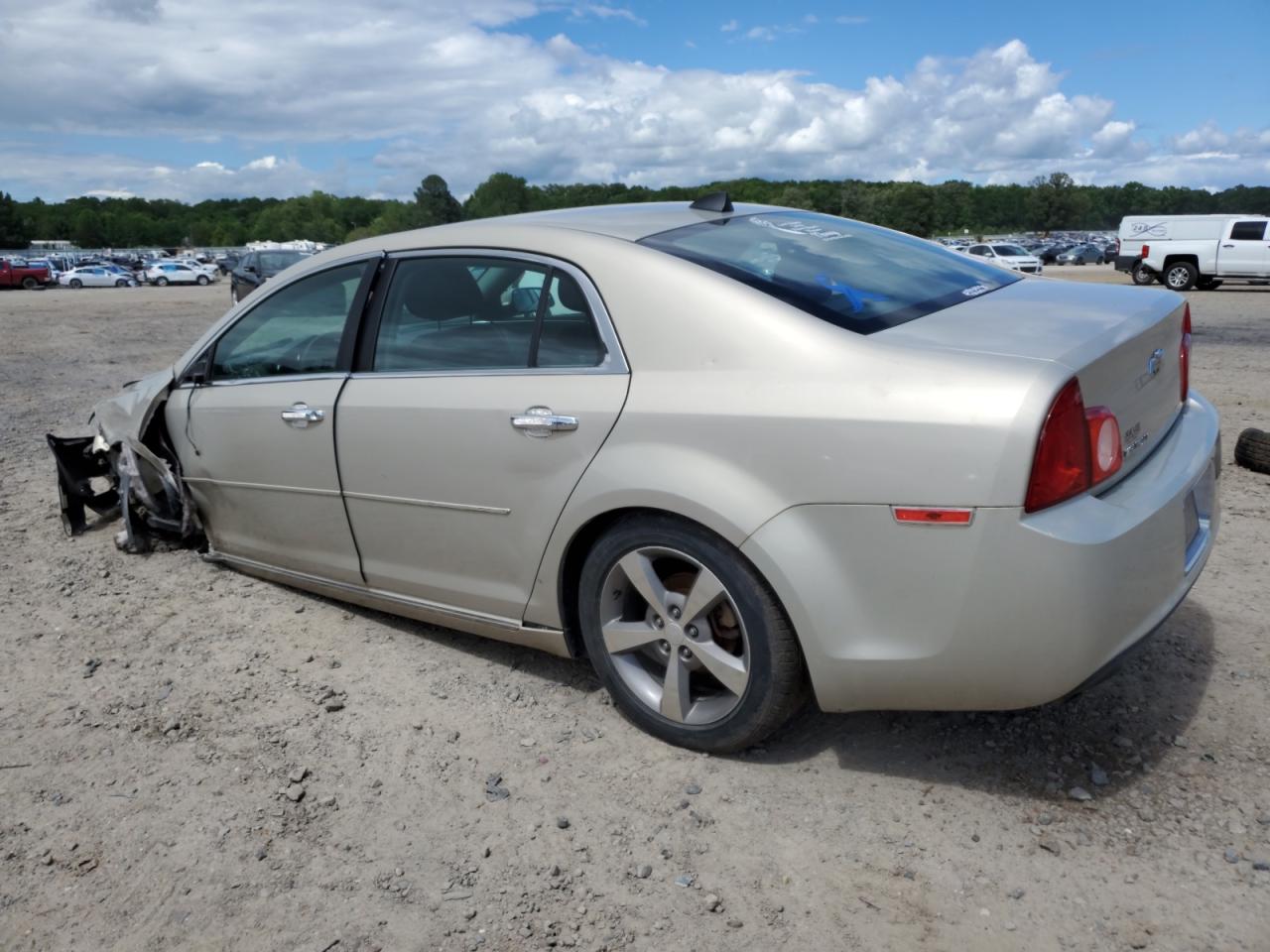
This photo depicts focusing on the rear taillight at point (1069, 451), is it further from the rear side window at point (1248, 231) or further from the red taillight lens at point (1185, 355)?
the rear side window at point (1248, 231)

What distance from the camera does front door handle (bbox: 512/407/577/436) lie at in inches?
116

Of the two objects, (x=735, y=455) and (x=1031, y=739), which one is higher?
(x=735, y=455)

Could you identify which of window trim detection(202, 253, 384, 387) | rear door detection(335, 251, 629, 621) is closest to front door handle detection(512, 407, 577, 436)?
rear door detection(335, 251, 629, 621)

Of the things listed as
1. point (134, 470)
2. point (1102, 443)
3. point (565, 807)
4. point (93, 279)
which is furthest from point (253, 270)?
point (93, 279)

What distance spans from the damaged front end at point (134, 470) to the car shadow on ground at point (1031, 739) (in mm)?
3204

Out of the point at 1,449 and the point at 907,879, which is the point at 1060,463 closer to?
the point at 907,879

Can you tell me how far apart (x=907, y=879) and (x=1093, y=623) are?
0.77 meters

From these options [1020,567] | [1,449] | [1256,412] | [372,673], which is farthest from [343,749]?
[1256,412]

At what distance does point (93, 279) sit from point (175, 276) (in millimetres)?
4189

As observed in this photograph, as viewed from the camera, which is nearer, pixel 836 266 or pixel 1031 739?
pixel 1031 739

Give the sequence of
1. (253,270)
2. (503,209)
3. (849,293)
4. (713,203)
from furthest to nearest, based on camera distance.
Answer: (503,209) → (253,270) → (713,203) → (849,293)

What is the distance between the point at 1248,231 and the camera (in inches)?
981

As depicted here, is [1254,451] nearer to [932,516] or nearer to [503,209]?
[932,516]

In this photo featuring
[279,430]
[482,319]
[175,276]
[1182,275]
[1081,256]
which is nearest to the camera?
[482,319]
